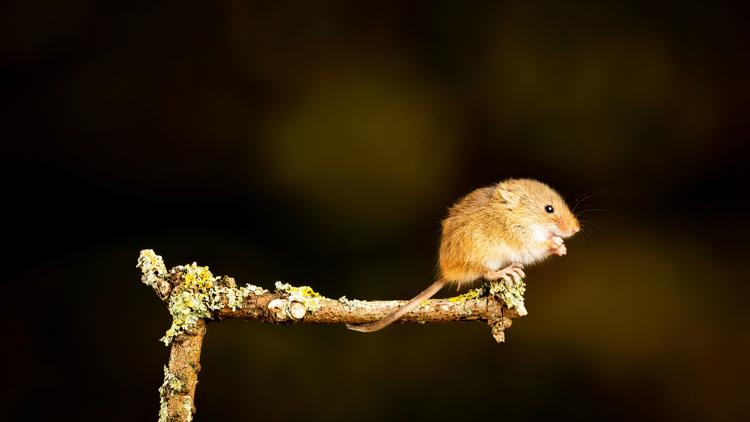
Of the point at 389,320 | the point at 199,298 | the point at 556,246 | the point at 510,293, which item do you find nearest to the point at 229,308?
the point at 199,298

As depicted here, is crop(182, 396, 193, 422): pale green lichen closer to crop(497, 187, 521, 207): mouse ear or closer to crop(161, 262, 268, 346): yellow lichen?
crop(161, 262, 268, 346): yellow lichen

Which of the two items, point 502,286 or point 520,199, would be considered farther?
point 520,199

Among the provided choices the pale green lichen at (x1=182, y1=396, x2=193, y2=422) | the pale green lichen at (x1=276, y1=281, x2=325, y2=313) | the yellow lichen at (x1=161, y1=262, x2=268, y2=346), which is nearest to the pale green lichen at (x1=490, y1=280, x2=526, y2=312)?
the pale green lichen at (x1=276, y1=281, x2=325, y2=313)

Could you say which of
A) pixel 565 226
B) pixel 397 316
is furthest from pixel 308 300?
pixel 565 226

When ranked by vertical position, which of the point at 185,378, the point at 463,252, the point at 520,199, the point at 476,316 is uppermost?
the point at 520,199

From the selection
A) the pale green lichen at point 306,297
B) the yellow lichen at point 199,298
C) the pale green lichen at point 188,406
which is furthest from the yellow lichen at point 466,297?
the pale green lichen at point 188,406

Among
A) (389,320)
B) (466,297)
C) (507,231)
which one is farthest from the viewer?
(507,231)

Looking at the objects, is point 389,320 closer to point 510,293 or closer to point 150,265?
point 510,293

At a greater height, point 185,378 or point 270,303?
point 270,303

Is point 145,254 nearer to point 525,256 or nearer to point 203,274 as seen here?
point 203,274
